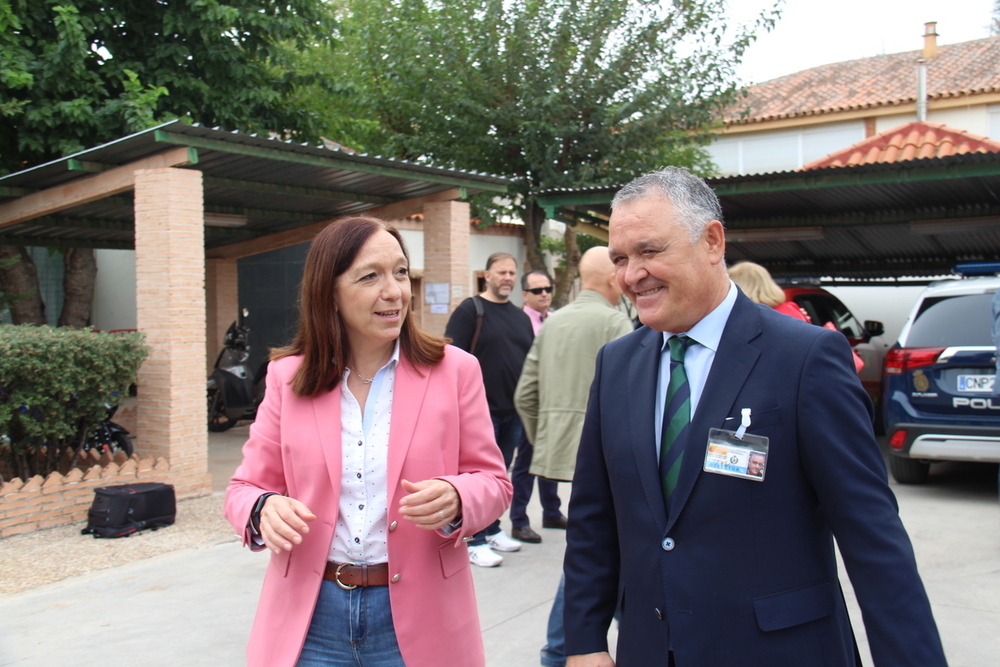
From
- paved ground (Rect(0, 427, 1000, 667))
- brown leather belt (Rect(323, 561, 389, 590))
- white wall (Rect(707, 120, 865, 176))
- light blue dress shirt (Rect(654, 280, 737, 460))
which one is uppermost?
white wall (Rect(707, 120, 865, 176))

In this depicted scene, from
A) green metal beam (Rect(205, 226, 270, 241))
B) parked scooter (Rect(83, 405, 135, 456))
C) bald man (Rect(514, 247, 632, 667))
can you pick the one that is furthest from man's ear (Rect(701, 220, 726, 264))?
green metal beam (Rect(205, 226, 270, 241))

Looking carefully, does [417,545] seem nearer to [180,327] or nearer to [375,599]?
[375,599]

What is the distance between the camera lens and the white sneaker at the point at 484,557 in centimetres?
571

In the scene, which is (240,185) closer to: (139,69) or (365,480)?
(139,69)

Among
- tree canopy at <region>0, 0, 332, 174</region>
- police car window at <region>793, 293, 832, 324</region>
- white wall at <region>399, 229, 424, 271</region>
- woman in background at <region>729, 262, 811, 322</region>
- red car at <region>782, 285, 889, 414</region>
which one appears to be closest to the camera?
woman in background at <region>729, 262, 811, 322</region>

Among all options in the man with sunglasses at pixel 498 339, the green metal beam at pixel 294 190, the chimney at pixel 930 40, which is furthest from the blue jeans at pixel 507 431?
the chimney at pixel 930 40

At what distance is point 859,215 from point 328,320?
11735mm

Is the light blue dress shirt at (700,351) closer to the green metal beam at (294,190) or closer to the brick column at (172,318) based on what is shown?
the brick column at (172,318)

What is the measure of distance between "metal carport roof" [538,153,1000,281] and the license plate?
8.90 feet

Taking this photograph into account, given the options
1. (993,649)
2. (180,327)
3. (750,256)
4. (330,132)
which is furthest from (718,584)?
(330,132)

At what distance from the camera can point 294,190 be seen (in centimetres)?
1039

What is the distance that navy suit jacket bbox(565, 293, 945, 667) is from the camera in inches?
68.4

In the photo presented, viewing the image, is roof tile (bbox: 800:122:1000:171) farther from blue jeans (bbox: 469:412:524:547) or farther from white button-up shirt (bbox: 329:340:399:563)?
white button-up shirt (bbox: 329:340:399:563)

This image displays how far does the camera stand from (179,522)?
7.11 metres
